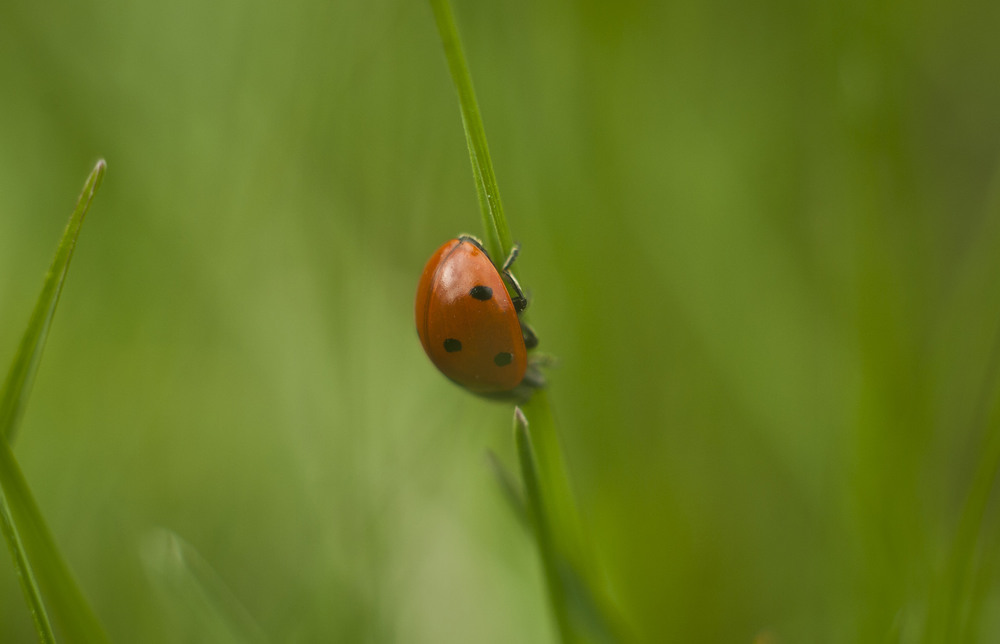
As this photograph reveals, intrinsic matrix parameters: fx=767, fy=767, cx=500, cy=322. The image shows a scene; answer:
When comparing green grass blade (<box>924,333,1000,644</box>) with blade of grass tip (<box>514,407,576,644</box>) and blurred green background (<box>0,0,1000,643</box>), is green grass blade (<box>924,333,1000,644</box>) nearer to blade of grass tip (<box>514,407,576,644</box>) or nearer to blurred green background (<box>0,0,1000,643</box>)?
blurred green background (<box>0,0,1000,643</box>)

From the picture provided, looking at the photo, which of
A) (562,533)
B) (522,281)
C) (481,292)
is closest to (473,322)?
(481,292)

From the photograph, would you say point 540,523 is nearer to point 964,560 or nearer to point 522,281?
point 964,560

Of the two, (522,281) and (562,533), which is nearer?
(562,533)

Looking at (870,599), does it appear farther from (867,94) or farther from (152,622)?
(152,622)

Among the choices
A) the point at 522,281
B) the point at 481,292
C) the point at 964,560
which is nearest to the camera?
the point at 964,560

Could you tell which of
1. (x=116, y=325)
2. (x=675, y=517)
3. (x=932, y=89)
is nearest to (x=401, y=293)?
(x=116, y=325)

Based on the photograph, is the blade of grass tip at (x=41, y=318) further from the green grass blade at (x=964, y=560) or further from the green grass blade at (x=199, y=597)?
the green grass blade at (x=964, y=560)

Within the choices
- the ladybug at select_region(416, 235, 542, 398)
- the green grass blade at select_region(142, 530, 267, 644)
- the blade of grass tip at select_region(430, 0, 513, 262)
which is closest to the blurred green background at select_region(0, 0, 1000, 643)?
the green grass blade at select_region(142, 530, 267, 644)

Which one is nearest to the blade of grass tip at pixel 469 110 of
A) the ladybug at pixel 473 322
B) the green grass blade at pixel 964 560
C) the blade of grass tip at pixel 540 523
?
the blade of grass tip at pixel 540 523
